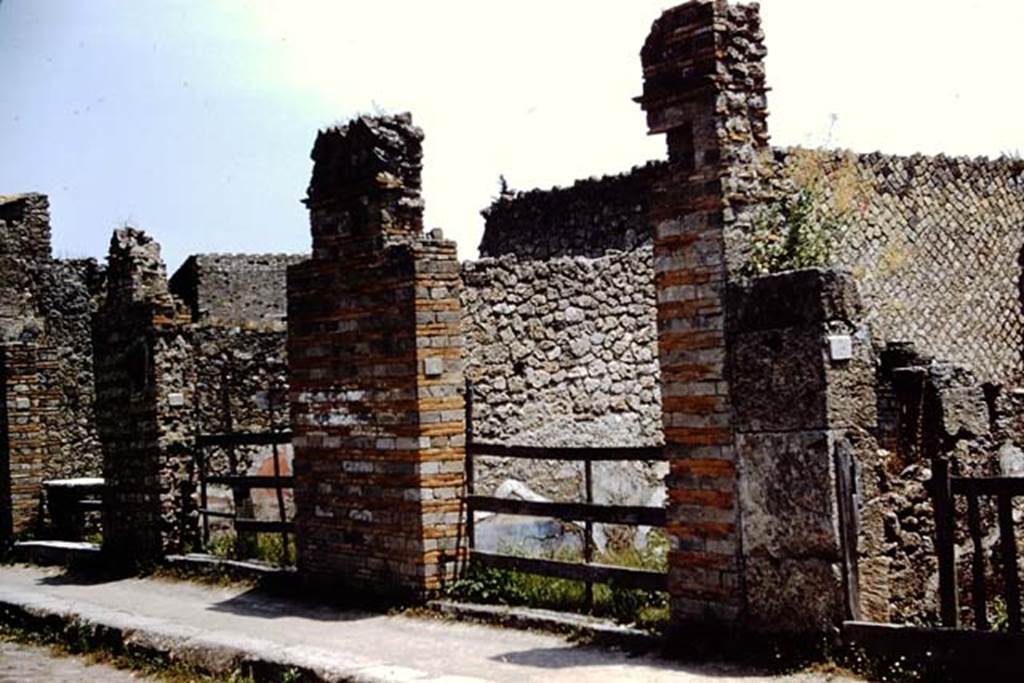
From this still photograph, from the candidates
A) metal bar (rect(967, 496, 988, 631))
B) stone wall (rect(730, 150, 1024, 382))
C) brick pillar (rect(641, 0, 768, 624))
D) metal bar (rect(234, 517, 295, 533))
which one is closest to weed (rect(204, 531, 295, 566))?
metal bar (rect(234, 517, 295, 533))

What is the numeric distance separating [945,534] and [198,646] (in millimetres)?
4890

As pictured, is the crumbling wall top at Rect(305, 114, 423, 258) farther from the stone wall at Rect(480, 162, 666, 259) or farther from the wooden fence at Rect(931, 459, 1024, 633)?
the stone wall at Rect(480, 162, 666, 259)

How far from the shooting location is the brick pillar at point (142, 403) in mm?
12289

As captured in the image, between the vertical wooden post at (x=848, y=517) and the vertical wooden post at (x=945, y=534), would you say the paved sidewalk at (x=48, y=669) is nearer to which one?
the vertical wooden post at (x=848, y=517)

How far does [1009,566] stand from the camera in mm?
5691

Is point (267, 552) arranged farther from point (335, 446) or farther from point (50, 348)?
A: point (50, 348)

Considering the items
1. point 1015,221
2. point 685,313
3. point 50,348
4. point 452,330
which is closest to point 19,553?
point 50,348

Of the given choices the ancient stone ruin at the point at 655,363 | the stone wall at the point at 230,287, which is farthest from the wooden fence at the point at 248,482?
the stone wall at the point at 230,287

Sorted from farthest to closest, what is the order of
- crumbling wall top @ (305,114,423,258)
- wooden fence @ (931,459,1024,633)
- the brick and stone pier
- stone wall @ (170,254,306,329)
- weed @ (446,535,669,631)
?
stone wall @ (170,254,306,329), crumbling wall top @ (305,114,423,258), weed @ (446,535,669,631), the brick and stone pier, wooden fence @ (931,459,1024,633)

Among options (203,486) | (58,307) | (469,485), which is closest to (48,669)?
(469,485)

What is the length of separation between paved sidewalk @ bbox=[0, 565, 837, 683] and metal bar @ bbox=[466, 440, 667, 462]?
3.91 feet

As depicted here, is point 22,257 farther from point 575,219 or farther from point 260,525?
point 260,525

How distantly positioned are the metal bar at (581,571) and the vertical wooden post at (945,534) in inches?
66.1

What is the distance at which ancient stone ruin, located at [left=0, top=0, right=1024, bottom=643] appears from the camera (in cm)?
639
